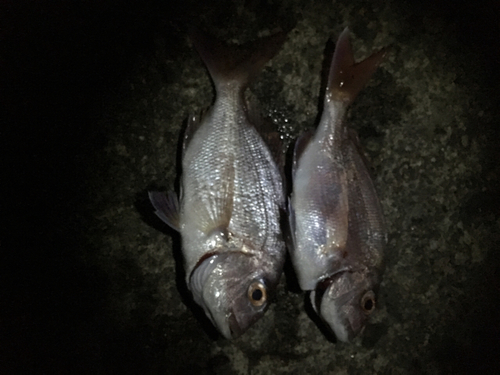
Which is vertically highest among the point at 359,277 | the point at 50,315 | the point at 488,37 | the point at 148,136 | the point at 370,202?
the point at 148,136

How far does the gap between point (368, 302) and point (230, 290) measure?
2.06 ft

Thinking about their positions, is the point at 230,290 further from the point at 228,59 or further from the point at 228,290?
the point at 228,59

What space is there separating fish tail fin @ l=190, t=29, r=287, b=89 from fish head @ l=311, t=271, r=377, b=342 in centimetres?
97

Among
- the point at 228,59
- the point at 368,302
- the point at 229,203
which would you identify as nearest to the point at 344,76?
the point at 228,59

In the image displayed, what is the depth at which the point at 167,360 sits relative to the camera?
1.79m

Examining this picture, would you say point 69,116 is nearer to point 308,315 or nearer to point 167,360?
point 167,360

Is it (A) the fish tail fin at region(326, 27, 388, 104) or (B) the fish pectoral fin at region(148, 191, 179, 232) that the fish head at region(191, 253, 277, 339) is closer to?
(B) the fish pectoral fin at region(148, 191, 179, 232)

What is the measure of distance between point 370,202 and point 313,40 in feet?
2.85

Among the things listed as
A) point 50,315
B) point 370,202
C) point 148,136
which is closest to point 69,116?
point 148,136

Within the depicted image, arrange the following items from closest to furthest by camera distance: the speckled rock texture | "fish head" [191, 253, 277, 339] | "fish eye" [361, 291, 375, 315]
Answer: "fish head" [191, 253, 277, 339] < "fish eye" [361, 291, 375, 315] < the speckled rock texture

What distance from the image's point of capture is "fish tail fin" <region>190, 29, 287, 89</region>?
63.1 inches

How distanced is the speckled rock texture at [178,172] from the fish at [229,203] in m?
0.19

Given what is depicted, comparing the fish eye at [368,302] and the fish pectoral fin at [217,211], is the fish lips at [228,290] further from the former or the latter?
the fish eye at [368,302]

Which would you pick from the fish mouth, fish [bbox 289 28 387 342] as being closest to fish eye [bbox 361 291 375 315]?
fish [bbox 289 28 387 342]
